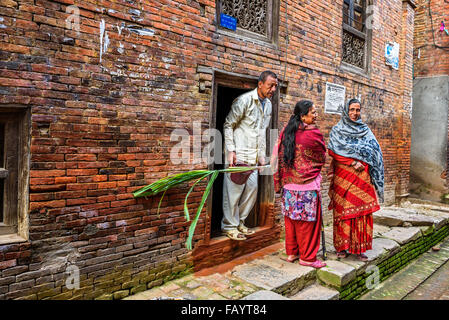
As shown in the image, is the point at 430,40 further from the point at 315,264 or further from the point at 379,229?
the point at 315,264

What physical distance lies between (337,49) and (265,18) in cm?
193

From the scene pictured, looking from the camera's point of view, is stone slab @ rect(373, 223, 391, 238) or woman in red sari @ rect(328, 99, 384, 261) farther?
stone slab @ rect(373, 223, 391, 238)

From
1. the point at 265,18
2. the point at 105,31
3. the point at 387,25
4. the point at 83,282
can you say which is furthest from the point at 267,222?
Result: the point at 387,25

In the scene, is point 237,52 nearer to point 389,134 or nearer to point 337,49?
point 337,49

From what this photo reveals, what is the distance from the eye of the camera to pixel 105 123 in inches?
118

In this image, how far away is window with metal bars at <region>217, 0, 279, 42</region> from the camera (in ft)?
13.7

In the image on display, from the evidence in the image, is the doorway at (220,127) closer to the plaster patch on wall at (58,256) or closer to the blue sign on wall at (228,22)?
the blue sign on wall at (228,22)

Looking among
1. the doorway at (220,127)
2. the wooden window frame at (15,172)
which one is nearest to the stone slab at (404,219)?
the doorway at (220,127)

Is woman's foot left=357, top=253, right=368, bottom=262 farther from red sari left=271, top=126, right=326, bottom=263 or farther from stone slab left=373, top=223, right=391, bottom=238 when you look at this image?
stone slab left=373, top=223, right=391, bottom=238

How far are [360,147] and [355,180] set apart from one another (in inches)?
17.0

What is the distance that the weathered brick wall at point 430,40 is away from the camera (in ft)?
29.2

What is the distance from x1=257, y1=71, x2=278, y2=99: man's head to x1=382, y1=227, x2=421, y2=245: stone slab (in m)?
3.27

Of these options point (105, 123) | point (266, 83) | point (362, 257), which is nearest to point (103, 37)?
point (105, 123)

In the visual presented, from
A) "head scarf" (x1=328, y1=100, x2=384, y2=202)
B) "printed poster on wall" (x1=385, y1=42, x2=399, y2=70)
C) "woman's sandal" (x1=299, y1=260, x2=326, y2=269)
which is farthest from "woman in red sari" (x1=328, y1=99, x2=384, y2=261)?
"printed poster on wall" (x1=385, y1=42, x2=399, y2=70)
